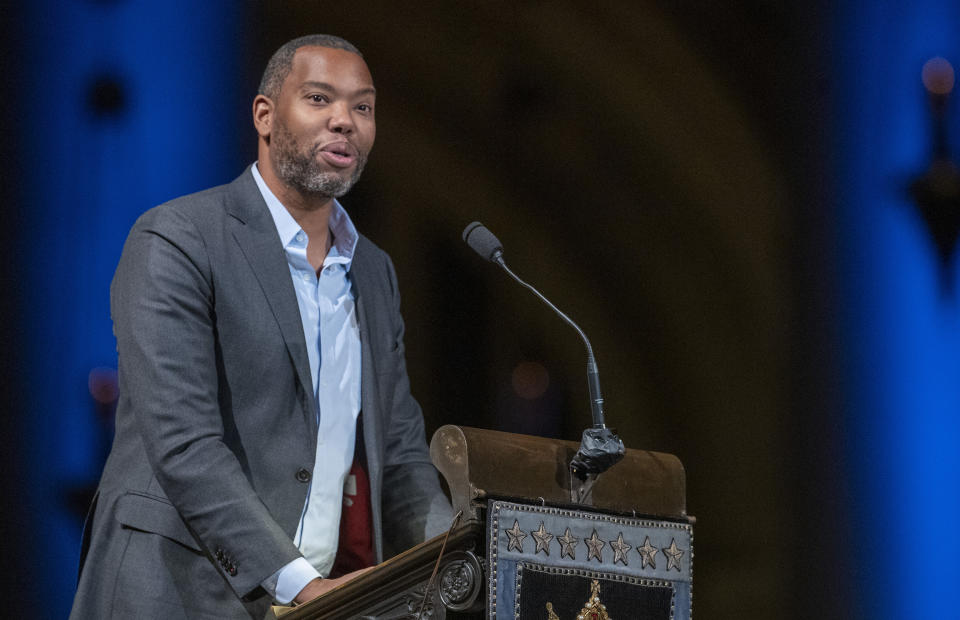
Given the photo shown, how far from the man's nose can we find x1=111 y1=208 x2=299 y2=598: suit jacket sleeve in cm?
37

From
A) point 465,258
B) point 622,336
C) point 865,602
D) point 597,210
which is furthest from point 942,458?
point 465,258

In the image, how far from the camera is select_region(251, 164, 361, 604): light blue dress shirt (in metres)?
2.29

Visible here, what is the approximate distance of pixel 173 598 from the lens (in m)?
2.09

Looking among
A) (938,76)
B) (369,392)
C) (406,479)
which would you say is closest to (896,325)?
(938,76)

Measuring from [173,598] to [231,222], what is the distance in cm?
70

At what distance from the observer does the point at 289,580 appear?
1971 mm

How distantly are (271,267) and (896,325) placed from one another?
2065 mm

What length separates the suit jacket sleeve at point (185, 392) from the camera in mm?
2008

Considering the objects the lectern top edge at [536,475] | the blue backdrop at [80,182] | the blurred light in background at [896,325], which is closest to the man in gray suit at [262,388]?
the lectern top edge at [536,475]

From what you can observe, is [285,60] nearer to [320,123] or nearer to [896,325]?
[320,123]

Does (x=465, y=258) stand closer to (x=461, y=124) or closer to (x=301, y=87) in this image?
(x=461, y=124)

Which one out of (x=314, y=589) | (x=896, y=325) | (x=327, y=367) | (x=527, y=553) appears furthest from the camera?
(x=896, y=325)

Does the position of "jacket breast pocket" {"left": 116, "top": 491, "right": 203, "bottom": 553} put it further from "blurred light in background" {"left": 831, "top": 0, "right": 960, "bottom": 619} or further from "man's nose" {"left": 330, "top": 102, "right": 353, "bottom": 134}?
"blurred light in background" {"left": 831, "top": 0, "right": 960, "bottom": 619}

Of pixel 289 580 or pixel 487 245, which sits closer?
pixel 289 580
